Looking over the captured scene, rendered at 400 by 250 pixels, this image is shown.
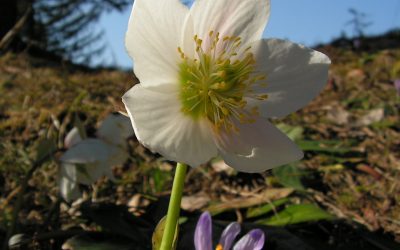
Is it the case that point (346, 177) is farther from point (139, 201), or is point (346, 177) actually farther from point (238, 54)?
point (238, 54)

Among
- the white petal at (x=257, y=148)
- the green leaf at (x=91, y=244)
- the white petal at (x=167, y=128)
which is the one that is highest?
the white petal at (x=167, y=128)

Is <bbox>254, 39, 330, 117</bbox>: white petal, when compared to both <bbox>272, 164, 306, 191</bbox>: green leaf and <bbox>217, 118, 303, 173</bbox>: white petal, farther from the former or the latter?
<bbox>272, 164, 306, 191</bbox>: green leaf

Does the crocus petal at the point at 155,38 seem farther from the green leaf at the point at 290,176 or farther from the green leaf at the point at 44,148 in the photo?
the green leaf at the point at 290,176

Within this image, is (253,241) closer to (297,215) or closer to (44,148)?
(297,215)

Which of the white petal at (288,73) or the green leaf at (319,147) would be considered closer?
the white petal at (288,73)

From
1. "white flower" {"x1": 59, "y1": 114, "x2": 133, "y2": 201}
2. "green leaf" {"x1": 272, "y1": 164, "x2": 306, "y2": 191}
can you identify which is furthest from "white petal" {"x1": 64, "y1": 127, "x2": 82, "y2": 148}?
"green leaf" {"x1": 272, "y1": 164, "x2": 306, "y2": 191}

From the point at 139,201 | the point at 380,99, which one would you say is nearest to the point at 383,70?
the point at 380,99

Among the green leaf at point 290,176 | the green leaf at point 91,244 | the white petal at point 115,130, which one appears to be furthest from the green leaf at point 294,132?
the green leaf at point 91,244
